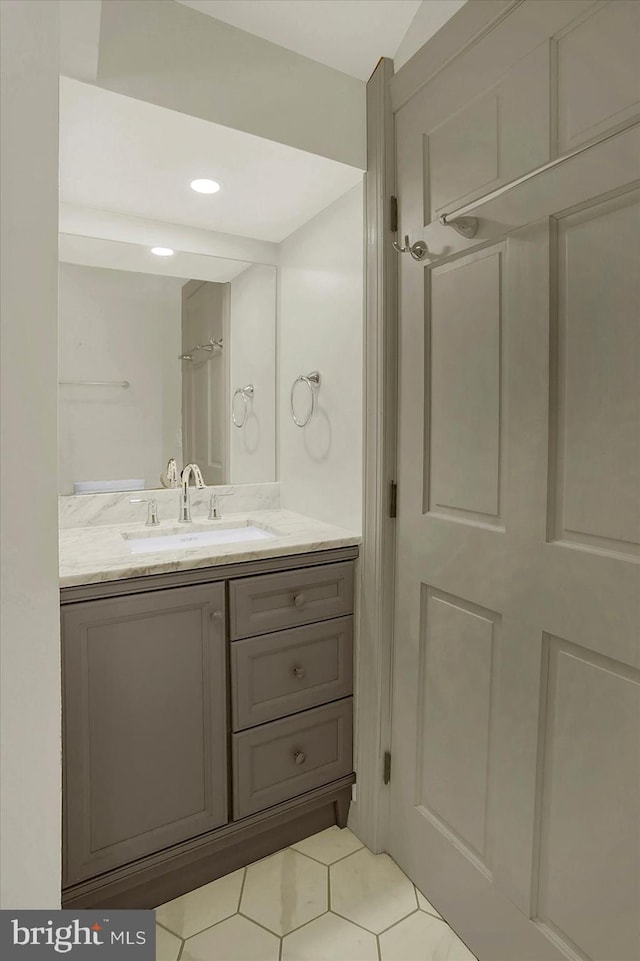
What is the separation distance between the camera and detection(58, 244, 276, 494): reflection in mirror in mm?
1852

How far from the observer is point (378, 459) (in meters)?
1.54

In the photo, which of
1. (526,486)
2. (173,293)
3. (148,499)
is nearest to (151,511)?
(148,499)

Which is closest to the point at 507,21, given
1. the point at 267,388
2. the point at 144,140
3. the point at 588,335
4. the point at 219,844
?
the point at 588,335

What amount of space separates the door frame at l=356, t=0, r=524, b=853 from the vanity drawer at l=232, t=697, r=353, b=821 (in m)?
0.07

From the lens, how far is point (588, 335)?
1.01m

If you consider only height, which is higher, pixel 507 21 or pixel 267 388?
pixel 507 21

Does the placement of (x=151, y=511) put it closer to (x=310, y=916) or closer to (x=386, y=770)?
(x=386, y=770)

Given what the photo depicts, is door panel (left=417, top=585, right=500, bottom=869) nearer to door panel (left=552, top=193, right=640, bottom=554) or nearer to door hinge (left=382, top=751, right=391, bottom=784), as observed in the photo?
door hinge (left=382, top=751, right=391, bottom=784)

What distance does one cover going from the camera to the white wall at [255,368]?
2143 mm

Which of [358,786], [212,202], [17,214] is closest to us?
[17,214]

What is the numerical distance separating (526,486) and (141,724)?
111 cm

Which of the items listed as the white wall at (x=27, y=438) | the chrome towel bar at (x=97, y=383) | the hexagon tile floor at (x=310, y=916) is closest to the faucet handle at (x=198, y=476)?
the chrome towel bar at (x=97, y=383)

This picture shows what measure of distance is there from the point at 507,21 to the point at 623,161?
0.49 meters

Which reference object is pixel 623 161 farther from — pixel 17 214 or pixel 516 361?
pixel 17 214
